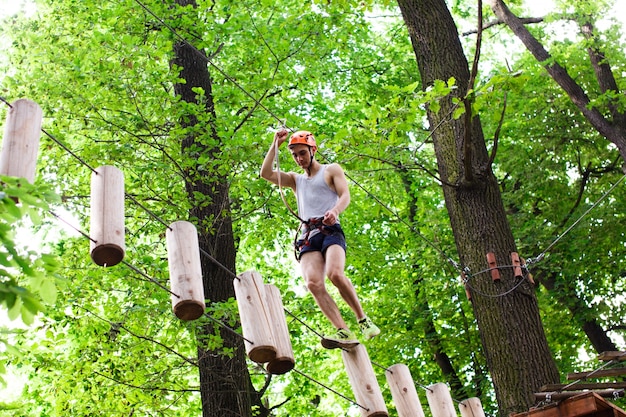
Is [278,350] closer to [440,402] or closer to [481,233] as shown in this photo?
[440,402]

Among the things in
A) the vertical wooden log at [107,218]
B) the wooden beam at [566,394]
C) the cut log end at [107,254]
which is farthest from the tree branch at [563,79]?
the cut log end at [107,254]

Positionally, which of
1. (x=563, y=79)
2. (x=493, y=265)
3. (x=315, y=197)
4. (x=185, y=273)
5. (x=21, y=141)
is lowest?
(x=185, y=273)

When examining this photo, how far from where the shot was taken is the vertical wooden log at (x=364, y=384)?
4805 mm

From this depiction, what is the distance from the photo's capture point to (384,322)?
12852mm

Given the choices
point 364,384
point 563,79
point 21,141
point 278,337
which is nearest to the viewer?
point 21,141

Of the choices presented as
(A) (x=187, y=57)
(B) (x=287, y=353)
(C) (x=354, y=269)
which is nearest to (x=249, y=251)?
(C) (x=354, y=269)

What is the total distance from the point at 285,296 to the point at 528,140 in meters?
6.83

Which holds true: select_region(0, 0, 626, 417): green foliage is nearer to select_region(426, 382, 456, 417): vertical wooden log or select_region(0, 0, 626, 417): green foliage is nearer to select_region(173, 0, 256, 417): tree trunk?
select_region(173, 0, 256, 417): tree trunk

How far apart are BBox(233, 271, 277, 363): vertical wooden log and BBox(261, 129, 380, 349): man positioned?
2.50ft

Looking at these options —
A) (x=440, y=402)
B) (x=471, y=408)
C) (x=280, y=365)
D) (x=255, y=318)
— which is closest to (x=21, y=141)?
(x=255, y=318)

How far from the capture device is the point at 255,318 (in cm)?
409

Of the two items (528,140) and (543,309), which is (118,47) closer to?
(528,140)

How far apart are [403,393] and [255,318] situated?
5.11 ft

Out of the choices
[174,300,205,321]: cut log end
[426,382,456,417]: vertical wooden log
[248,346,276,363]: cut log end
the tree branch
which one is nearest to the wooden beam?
[426,382,456,417]: vertical wooden log
